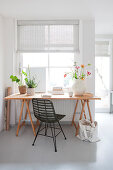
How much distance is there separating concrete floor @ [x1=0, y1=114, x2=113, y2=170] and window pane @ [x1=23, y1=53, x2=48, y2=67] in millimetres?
1692

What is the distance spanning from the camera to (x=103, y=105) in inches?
205

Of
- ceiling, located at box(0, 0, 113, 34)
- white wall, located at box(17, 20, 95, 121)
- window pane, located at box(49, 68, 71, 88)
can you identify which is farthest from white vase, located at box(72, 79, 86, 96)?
ceiling, located at box(0, 0, 113, 34)

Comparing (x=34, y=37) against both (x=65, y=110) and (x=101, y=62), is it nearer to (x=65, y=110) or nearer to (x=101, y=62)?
(x=65, y=110)

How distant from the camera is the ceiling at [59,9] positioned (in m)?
2.85

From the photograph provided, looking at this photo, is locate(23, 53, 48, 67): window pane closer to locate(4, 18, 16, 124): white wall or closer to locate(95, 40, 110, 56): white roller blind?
locate(4, 18, 16, 124): white wall

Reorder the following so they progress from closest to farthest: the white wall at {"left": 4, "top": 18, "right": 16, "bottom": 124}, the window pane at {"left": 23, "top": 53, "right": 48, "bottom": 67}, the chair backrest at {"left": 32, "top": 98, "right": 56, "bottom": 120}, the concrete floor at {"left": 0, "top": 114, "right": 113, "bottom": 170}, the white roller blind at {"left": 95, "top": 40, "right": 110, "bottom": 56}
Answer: the concrete floor at {"left": 0, "top": 114, "right": 113, "bottom": 170} → the chair backrest at {"left": 32, "top": 98, "right": 56, "bottom": 120} → the white wall at {"left": 4, "top": 18, "right": 16, "bottom": 124} → the window pane at {"left": 23, "top": 53, "right": 48, "bottom": 67} → the white roller blind at {"left": 95, "top": 40, "right": 110, "bottom": 56}

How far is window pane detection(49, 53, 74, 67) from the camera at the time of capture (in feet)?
12.9

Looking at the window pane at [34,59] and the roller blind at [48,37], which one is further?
the window pane at [34,59]

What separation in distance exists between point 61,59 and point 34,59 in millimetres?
682

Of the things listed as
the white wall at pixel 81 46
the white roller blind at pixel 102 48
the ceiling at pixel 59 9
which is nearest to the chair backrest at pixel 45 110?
the white wall at pixel 81 46

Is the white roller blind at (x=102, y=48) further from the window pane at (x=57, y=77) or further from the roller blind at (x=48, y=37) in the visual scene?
the window pane at (x=57, y=77)

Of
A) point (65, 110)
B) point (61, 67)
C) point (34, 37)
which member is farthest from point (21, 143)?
point (34, 37)

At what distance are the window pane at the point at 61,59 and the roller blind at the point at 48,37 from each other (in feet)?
0.64

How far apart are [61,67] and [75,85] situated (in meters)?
0.87
